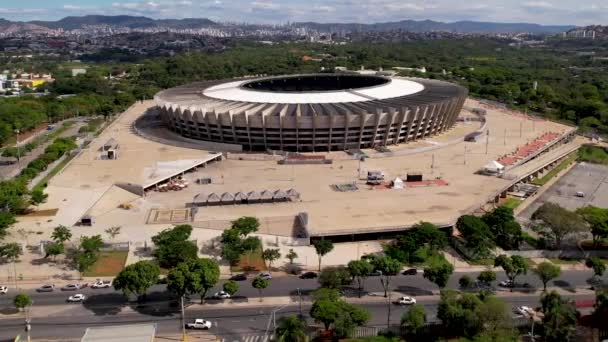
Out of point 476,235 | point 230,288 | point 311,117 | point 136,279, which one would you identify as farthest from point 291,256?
point 311,117

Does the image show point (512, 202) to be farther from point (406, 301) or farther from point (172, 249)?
point (172, 249)

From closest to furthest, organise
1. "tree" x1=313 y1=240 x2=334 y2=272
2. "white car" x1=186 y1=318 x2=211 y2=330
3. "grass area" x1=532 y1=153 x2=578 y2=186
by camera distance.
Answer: "white car" x1=186 y1=318 x2=211 y2=330, "tree" x1=313 y1=240 x2=334 y2=272, "grass area" x1=532 y1=153 x2=578 y2=186

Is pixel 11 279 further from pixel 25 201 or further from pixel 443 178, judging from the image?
pixel 443 178

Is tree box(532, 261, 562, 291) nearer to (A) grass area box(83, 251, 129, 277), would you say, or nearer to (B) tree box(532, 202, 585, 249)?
(B) tree box(532, 202, 585, 249)

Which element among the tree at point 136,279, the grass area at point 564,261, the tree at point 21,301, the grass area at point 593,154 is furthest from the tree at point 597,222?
the tree at point 21,301

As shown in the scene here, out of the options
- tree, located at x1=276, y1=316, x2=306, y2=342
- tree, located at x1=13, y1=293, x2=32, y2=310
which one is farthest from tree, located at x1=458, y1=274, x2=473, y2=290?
tree, located at x1=13, y1=293, x2=32, y2=310

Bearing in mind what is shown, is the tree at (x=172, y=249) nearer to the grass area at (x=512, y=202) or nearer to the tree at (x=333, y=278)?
the tree at (x=333, y=278)
